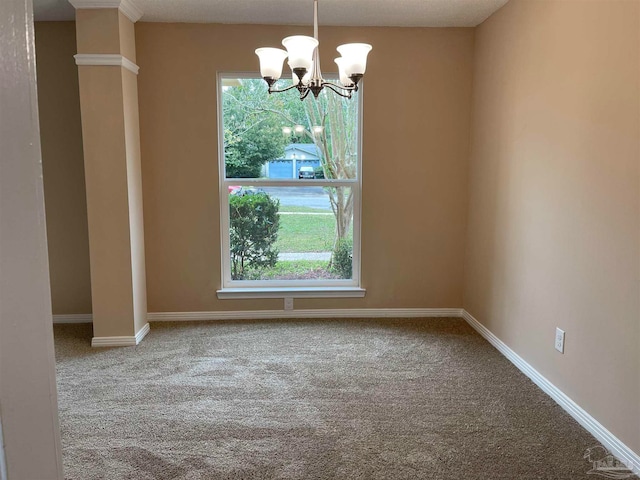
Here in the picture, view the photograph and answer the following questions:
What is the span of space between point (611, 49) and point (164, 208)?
3.09 metres

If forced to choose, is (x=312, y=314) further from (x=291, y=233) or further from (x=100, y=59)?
(x=100, y=59)

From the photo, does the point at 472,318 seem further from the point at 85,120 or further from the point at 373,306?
the point at 85,120

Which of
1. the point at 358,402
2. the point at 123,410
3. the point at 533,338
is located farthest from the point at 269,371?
the point at 533,338

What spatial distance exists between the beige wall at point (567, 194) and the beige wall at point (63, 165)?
3.16 metres

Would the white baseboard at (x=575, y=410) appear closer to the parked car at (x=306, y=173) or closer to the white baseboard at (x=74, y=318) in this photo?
the parked car at (x=306, y=173)

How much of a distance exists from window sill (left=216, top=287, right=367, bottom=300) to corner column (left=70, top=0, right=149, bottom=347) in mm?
766

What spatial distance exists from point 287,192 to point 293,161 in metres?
0.26

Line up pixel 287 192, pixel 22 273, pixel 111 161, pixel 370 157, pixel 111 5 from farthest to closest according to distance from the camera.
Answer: pixel 287 192 → pixel 370 157 → pixel 111 161 → pixel 111 5 → pixel 22 273

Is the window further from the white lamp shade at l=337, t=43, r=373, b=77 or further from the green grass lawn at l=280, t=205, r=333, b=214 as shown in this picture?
the white lamp shade at l=337, t=43, r=373, b=77

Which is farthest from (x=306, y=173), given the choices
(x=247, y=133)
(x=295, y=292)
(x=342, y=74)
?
(x=342, y=74)

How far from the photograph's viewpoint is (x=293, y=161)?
3768 mm

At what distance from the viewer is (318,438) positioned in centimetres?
213

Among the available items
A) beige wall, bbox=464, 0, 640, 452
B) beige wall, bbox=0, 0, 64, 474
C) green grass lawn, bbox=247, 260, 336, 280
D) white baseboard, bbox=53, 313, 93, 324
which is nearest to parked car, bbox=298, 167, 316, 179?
green grass lawn, bbox=247, 260, 336, 280

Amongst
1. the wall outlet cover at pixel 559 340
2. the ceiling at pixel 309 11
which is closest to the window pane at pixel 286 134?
the ceiling at pixel 309 11
